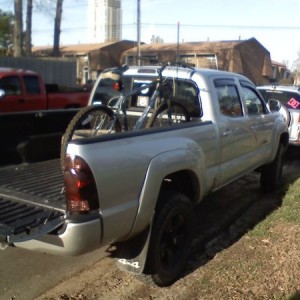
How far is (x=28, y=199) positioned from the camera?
349cm

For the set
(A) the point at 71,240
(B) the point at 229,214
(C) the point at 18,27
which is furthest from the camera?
(C) the point at 18,27

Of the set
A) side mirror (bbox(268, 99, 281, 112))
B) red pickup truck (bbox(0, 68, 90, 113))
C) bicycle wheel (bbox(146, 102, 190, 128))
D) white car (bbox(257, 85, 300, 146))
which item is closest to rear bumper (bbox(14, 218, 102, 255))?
bicycle wheel (bbox(146, 102, 190, 128))

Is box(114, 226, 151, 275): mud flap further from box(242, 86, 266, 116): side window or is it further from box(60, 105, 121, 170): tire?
box(242, 86, 266, 116): side window

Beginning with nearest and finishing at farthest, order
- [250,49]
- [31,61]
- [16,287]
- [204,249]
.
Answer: [16,287]
[204,249]
[31,61]
[250,49]

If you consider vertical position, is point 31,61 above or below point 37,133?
above

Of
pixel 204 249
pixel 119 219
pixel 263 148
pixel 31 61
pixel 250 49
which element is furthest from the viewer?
pixel 250 49

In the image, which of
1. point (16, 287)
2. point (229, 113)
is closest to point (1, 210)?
point (16, 287)

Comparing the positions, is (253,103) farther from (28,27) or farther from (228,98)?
(28,27)

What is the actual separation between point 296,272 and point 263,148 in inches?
93.2

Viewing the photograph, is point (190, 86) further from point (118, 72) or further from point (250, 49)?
point (250, 49)

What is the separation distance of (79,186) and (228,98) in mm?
2761

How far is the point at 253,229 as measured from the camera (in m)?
5.10

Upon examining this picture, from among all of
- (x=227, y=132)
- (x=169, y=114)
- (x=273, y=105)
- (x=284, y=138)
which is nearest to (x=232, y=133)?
(x=227, y=132)

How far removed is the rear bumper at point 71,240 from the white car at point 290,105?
702 cm
